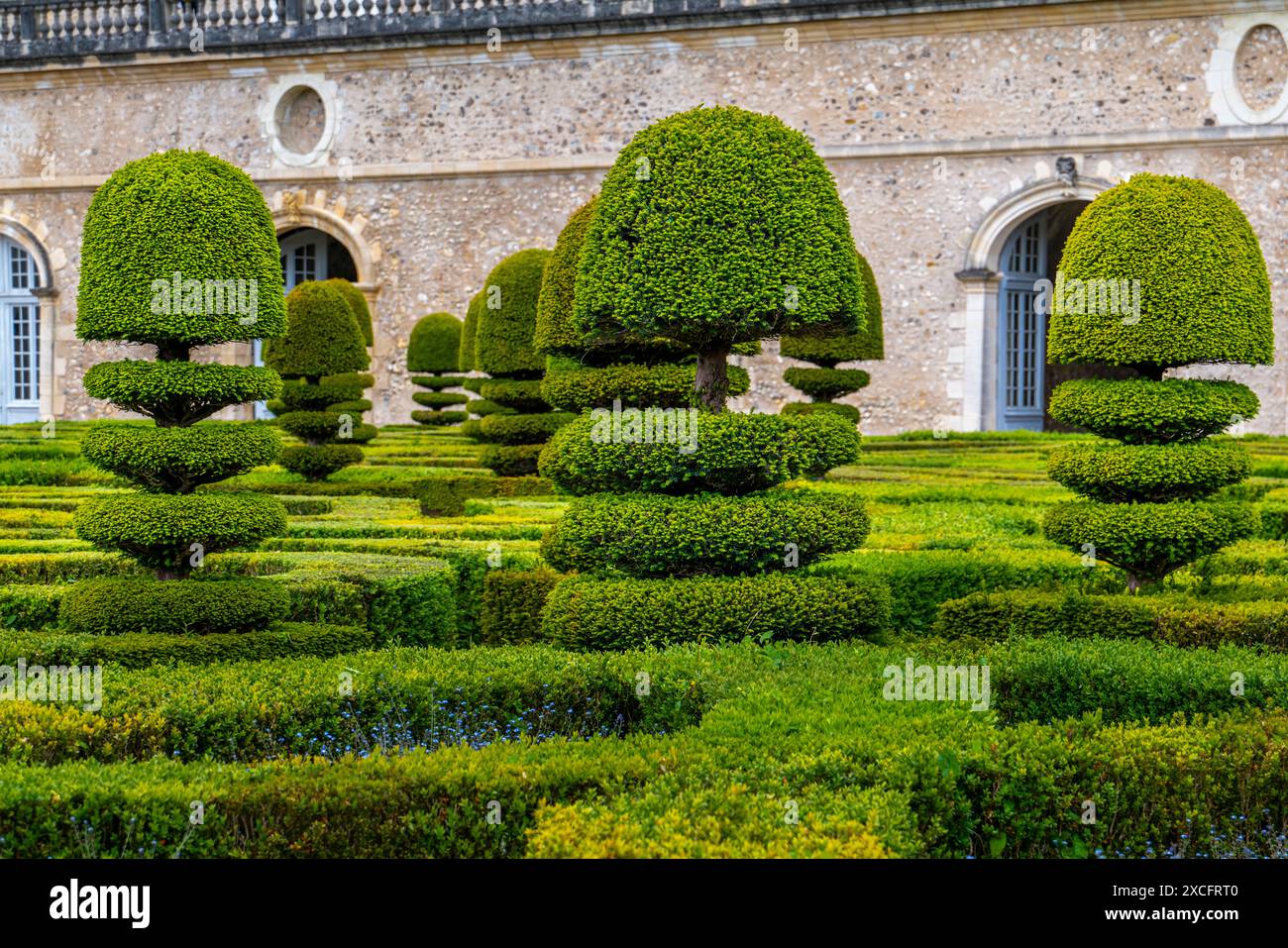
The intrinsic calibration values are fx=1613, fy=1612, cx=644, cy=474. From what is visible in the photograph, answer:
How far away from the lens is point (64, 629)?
7.48m

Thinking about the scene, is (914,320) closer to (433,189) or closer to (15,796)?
(433,189)

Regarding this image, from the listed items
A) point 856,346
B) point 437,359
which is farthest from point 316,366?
point 437,359

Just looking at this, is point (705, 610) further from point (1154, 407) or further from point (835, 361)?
point (835, 361)

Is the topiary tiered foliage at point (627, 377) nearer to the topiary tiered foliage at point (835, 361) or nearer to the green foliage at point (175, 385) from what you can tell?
the green foliage at point (175, 385)

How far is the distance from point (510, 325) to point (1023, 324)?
39.8ft

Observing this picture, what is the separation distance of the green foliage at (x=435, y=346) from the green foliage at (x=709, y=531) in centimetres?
1822

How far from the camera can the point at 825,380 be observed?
18.4 metres

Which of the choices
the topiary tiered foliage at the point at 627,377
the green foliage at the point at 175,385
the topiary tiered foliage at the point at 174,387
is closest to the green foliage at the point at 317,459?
the topiary tiered foliage at the point at 627,377

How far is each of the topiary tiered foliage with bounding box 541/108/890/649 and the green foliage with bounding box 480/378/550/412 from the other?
7.02 metres

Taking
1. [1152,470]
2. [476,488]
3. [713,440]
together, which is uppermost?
[713,440]

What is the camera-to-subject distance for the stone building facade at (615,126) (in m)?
22.4

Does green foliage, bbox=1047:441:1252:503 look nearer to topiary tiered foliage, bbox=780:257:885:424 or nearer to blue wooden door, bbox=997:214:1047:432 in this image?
topiary tiered foliage, bbox=780:257:885:424

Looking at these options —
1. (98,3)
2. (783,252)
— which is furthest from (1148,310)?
(98,3)
